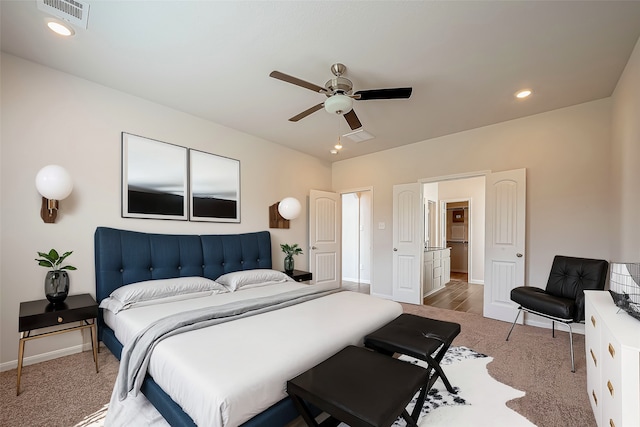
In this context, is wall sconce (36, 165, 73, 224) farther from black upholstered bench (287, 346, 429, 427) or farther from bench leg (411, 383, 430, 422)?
bench leg (411, 383, 430, 422)

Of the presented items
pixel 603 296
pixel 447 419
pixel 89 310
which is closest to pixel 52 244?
pixel 89 310

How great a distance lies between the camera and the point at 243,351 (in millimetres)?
1513

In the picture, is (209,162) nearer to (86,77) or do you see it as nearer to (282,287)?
(86,77)

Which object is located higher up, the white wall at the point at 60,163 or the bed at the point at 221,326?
the white wall at the point at 60,163

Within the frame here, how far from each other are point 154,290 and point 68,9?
2.24 metres

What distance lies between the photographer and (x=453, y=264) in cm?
804

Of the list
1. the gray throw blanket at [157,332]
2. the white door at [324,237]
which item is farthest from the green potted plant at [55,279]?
the white door at [324,237]

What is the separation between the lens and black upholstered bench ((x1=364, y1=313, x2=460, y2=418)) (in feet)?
5.70

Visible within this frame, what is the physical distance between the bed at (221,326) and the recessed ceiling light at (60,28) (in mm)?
1701

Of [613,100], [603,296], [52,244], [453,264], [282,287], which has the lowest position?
[453,264]

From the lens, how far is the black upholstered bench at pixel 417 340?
1737mm

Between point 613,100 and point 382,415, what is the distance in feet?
13.4

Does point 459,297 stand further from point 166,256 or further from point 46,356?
point 46,356

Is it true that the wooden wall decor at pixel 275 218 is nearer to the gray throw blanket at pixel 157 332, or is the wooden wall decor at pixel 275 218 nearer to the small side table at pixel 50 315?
the gray throw blanket at pixel 157 332
